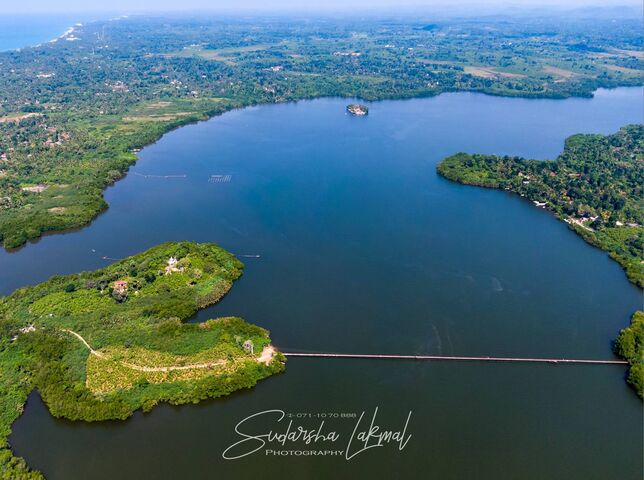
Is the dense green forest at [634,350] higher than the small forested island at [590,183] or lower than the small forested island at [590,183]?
higher

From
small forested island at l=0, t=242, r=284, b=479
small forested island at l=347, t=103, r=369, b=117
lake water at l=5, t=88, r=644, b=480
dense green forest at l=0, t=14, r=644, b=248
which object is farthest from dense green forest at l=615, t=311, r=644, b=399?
small forested island at l=347, t=103, r=369, b=117

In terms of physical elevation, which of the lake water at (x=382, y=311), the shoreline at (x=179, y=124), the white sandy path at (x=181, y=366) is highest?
the white sandy path at (x=181, y=366)

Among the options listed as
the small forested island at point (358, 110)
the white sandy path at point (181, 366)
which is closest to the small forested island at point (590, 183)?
the white sandy path at point (181, 366)

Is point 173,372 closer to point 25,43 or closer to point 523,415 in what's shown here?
point 523,415


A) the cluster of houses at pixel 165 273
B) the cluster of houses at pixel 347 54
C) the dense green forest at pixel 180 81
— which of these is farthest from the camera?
the cluster of houses at pixel 347 54

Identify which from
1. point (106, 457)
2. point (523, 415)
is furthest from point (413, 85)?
point (106, 457)

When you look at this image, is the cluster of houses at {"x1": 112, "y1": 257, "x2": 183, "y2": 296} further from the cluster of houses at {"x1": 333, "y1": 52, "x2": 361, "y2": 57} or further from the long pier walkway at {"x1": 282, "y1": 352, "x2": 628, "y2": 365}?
the cluster of houses at {"x1": 333, "y1": 52, "x2": 361, "y2": 57}

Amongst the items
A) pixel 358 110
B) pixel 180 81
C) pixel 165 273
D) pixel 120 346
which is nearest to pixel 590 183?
pixel 358 110

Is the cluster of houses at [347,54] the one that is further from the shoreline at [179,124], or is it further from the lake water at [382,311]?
the lake water at [382,311]

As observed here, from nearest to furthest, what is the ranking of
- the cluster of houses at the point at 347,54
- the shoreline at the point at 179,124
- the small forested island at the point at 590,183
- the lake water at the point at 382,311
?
the lake water at the point at 382,311 → the small forested island at the point at 590,183 → the shoreline at the point at 179,124 → the cluster of houses at the point at 347,54
